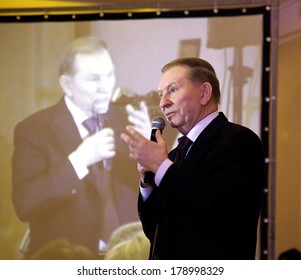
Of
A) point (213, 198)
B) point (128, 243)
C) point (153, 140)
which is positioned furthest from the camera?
point (128, 243)

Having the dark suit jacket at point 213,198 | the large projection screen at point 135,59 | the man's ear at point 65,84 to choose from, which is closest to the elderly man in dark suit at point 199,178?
the dark suit jacket at point 213,198

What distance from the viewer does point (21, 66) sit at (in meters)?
2.83

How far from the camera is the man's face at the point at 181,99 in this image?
51.2 inches

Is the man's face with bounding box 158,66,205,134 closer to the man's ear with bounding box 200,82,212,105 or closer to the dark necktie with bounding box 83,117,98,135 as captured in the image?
the man's ear with bounding box 200,82,212,105

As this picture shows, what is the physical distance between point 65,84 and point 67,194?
21.1 inches

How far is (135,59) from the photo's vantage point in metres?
2.80

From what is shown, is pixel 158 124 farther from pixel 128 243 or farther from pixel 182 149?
pixel 128 243

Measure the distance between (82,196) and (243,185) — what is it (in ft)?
5.51

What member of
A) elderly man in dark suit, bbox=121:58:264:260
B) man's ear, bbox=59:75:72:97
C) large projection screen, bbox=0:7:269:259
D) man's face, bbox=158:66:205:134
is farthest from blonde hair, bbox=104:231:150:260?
man's face, bbox=158:66:205:134

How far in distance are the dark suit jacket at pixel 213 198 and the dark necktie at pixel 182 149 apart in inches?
1.6

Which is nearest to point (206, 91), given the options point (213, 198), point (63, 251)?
point (213, 198)

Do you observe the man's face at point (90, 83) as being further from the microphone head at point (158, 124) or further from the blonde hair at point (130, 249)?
the microphone head at point (158, 124)
